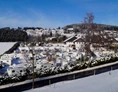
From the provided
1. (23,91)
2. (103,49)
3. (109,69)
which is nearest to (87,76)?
(109,69)

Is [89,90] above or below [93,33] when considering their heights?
below

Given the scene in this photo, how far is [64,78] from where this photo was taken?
7.61m

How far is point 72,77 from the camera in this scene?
784 cm

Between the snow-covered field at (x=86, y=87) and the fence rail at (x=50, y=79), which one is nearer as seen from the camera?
the snow-covered field at (x=86, y=87)

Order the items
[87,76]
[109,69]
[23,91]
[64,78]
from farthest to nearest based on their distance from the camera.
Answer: [109,69], [87,76], [64,78], [23,91]

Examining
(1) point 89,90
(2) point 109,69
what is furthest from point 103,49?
(1) point 89,90

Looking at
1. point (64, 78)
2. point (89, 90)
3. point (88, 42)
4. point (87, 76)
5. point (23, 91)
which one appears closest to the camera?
point (89, 90)

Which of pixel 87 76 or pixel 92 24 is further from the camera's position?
pixel 92 24

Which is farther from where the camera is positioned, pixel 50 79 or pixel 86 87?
pixel 50 79

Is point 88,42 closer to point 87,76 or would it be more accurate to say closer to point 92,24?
point 92,24

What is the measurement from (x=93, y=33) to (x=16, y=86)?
9.66 m

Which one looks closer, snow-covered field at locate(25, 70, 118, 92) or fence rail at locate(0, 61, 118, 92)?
snow-covered field at locate(25, 70, 118, 92)

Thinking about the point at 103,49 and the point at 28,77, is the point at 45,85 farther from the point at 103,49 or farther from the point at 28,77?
the point at 103,49

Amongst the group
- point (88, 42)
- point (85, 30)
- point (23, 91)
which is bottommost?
point (23, 91)
